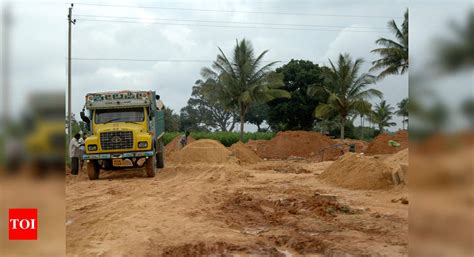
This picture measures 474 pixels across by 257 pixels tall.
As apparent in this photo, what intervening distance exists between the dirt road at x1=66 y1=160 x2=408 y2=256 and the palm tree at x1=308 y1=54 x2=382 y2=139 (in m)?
18.0

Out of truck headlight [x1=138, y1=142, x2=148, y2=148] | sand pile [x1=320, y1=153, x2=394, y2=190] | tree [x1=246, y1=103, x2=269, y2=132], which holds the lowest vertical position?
sand pile [x1=320, y1=153, x2=394, y2=190]

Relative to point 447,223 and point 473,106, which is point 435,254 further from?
point 473,106

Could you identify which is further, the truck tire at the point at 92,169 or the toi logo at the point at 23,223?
the truck tire at the point at 92,169

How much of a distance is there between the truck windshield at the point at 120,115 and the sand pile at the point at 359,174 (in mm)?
6675

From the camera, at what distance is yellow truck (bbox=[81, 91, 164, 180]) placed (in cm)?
1380

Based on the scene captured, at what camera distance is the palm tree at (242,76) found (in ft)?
99.1

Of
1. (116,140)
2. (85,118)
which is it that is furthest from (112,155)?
(85,118)

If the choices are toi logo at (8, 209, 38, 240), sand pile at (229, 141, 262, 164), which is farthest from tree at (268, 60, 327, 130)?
toi logo at (8, 209, 38, 240)

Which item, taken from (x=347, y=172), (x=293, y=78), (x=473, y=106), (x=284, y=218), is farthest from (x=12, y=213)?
(x=293, y=78)

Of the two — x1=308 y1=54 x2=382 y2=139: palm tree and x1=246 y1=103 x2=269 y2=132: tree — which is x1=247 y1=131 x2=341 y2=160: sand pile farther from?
x1=246 y1=103 x2=269 y2=132: tree

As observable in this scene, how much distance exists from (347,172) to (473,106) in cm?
1196

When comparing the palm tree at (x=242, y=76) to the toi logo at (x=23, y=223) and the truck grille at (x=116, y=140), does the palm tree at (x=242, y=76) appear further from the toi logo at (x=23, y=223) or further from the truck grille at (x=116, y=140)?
the toi logo at (x=23, y=223)

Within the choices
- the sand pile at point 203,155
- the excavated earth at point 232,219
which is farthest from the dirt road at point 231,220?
the sand pile at point 203,155

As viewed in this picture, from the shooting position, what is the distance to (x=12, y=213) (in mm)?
2252
